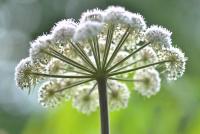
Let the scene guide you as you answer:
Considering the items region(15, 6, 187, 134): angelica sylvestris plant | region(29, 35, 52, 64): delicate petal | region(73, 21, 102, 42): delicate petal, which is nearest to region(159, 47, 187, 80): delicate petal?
region(15, 6, 187, 134): angelica sylvestris plant

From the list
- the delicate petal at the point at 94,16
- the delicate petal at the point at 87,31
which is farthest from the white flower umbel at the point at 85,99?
Result: the delicate petal at the point at 87,31

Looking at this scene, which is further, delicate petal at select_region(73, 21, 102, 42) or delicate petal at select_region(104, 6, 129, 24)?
delicate petal at select_region(104, 6, 129, 24)

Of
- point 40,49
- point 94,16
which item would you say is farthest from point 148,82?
point 40,49

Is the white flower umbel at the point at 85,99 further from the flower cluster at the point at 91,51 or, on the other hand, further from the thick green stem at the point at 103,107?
the thick green stem at the point at 103,107

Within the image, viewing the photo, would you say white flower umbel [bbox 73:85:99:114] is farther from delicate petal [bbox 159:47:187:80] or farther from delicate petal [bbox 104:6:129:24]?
delicate petal [bbox 104:6:129:24]

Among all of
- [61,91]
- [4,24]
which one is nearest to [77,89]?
[61,91]

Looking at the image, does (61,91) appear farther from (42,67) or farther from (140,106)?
(140,106)

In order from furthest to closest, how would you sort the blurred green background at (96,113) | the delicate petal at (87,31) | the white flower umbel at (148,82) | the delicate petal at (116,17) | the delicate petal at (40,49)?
the blurred green background at (96,113) < the white flower umbel at (148,82) < the delicate petal at (40,49) < the delicate petal at (116,17) < the delicate petal at (87,31)
